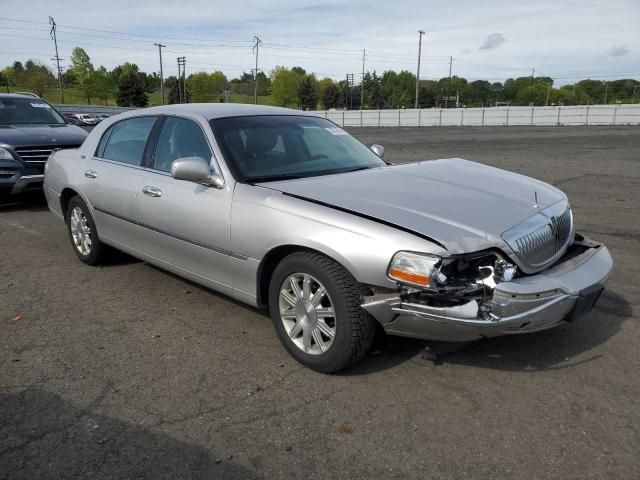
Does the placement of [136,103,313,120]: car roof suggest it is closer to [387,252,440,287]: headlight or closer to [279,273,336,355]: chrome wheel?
[279,273,336,355]: chrome wheel

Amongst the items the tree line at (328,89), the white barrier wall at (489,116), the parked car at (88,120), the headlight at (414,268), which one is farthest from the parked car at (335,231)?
the tree line at (328,89)

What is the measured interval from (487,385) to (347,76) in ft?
359

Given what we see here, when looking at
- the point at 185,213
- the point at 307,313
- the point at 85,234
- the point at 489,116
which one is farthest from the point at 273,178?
the point at 489,116

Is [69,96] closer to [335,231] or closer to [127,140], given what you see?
[127,140]

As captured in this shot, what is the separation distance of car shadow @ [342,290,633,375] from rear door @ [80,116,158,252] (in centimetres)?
238

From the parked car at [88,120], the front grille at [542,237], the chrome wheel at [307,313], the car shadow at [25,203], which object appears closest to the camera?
the front grille at [542,237]

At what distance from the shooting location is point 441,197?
11.9 feet

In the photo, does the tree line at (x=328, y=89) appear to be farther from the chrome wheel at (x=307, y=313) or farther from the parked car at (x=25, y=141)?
the chrome wheel at (x=307, y=313)

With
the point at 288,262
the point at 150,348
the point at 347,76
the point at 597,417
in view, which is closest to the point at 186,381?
the point at 150,348

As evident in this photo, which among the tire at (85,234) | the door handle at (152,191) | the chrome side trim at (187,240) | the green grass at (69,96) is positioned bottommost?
the tire at (85,234)

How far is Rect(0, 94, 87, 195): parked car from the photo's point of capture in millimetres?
8492

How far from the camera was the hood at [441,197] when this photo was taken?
10.3 feet

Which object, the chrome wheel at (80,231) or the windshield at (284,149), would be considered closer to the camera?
the windshield at (284,149)

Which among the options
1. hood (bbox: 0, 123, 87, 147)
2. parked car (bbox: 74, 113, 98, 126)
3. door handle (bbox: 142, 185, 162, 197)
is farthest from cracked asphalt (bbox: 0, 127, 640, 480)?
parked car (bbox: 74, 113, 98, 126)
